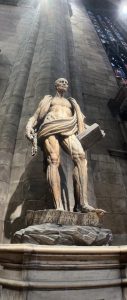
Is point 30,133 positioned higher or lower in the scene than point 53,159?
higher

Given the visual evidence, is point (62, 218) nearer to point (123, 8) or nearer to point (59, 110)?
point (59, 110)

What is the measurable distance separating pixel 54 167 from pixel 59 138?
55cm

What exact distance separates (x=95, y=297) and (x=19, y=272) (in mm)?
736

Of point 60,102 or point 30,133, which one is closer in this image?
point 30,133

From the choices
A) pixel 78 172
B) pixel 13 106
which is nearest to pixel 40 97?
pixel 13 106

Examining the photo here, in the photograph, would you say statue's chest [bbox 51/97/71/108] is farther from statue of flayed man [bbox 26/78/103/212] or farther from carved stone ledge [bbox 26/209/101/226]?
carved stone ledge [bbox 26/209/101/226]

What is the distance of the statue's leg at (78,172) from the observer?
3436mm

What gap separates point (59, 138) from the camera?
3908 millimetres

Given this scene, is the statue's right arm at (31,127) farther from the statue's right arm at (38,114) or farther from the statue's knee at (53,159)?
the statue's knee at (53,159)

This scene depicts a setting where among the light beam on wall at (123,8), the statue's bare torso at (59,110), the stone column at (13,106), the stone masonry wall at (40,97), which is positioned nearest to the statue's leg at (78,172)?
the statue's bare torso at (59,110)

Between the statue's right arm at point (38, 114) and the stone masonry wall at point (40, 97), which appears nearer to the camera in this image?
the statue's right arm at point (38, 114)

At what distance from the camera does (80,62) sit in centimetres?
1225

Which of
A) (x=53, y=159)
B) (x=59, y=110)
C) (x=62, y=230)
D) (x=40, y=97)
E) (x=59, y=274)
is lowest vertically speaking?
(x=59, y=274)

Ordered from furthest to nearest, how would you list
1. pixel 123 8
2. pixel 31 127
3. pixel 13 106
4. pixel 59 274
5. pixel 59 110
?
pixel 123 8, pixel 13 106, pixel 59 110, pixel 31 127, pixel 59 274
